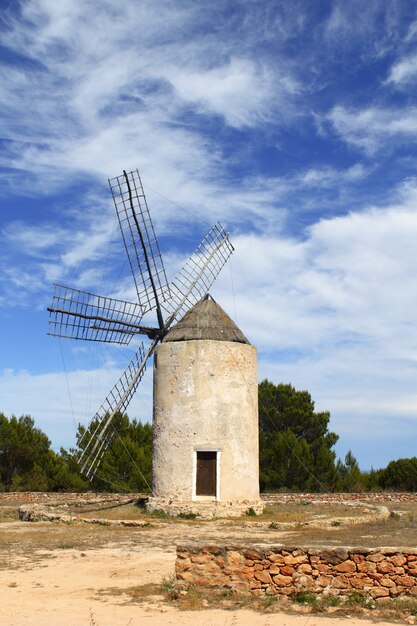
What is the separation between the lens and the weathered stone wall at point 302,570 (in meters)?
7.06

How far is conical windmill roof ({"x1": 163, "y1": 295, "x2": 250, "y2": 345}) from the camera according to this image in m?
17.4

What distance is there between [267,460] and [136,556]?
55.0 feet

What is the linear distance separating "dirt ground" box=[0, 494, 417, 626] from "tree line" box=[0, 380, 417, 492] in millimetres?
6434

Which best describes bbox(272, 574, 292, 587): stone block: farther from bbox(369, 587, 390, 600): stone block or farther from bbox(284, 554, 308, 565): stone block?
bbox(369, 587, 390, 600): stone block

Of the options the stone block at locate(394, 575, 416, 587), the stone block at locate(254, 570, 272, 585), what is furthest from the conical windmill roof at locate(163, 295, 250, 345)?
the stone block at locate(394, 575, 416, 587)

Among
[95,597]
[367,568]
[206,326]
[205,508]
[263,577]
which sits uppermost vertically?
[206,326]

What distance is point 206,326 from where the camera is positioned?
57.6 ft

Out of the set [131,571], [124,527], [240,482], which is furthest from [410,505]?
[131,571]

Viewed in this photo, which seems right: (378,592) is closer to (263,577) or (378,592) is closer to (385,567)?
(385,567)

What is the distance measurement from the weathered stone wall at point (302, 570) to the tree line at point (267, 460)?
1723cm

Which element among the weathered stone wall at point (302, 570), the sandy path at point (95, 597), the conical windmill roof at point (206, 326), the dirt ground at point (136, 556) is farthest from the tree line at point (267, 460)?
the weathered stone wall at point (302, 570)

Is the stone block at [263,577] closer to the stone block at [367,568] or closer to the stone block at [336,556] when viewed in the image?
the stone block at [336,556]

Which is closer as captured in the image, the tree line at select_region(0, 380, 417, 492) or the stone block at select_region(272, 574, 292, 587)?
the stone block at select_region(272, 574, 292, 587)

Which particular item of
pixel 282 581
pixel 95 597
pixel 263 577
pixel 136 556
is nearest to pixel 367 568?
pixel 282 581
